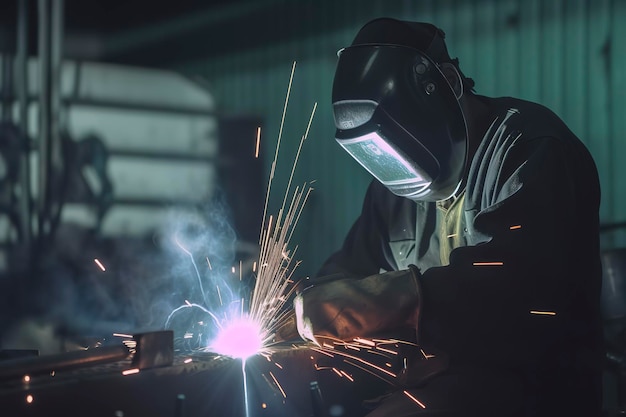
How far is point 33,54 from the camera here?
6.11 metres

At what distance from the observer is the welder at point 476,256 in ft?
5.97

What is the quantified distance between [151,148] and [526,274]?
4.74 metres

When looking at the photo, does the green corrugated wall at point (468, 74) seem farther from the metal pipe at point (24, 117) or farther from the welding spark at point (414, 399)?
the welding spark at point (414, 399)

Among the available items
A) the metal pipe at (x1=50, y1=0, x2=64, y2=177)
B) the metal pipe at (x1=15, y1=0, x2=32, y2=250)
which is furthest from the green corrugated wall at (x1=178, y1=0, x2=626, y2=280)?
the metal pipe at (x1=15, y1=0, x2=32, y2=250)

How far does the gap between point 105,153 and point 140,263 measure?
934 millimetres

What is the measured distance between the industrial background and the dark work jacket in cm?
274

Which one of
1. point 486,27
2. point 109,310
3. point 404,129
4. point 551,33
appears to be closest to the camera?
point 404,129

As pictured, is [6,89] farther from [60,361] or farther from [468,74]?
[60,361]

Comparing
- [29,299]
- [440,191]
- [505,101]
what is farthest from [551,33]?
[29,299]

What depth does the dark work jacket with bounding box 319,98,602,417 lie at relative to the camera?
1815mm

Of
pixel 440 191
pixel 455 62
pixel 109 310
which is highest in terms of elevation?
pixel 455 62

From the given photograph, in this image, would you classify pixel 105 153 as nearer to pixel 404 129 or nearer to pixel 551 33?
pixel 551 33

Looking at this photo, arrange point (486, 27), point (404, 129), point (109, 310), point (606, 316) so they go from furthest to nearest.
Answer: point (109, 310)
point (486, 27)
point (606, 316)
point (404, 129)

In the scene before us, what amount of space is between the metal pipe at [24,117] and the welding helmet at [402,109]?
168 inches
